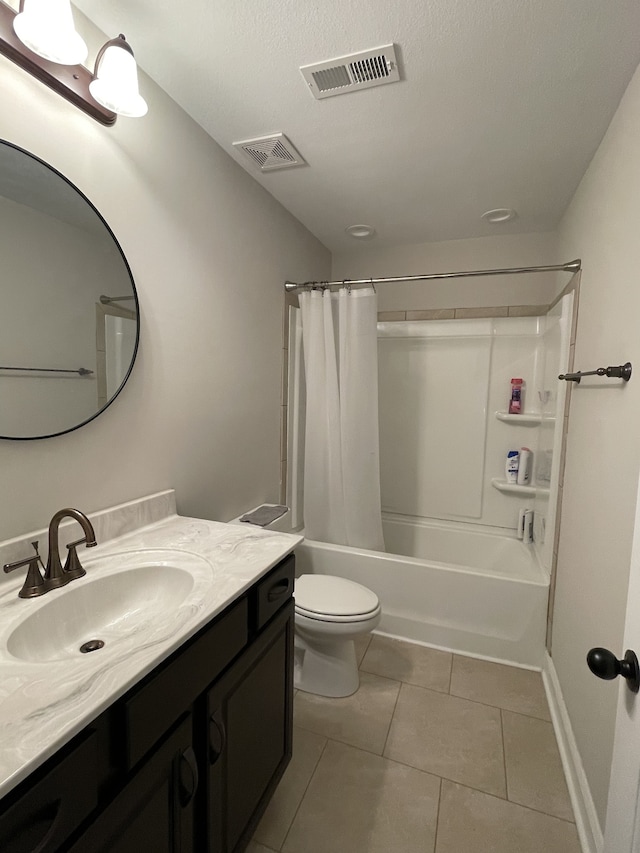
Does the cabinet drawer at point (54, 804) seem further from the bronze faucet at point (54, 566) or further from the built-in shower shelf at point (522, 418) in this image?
the built-in shower shelf at point (522, 418)

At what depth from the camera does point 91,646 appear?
0.92 m

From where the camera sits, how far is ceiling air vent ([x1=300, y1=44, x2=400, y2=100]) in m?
1.23

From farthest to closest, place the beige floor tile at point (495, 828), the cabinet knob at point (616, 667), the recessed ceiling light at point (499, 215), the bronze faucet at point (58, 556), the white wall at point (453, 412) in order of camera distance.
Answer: the white wall at point (453, 412)
the recessed ceiling light at point (499, 215)
the beige floor tile at point (495, 828)
the bronze faucet at point (58, 556)
the cabinet knob at point (616, 667)

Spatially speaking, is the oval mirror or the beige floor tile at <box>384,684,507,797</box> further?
the beige floor tile at <box>384,684,507,797</box>

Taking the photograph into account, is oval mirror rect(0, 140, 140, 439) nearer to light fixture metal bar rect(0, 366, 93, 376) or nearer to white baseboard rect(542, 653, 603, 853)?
light fixture metal bar rect(0, 366, 93, 376)

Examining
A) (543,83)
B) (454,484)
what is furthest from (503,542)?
(543,83)

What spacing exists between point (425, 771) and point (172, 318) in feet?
6.16

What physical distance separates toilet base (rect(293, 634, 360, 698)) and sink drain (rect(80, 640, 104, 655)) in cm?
107

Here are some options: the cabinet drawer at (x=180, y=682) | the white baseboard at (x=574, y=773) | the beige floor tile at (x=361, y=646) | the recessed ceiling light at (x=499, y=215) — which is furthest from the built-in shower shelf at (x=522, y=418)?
the cabinet drawer at (x=180, y=682)

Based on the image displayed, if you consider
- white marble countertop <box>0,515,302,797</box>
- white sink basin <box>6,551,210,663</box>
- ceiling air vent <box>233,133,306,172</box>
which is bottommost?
white sink basin <box>6,551,210,663</box>

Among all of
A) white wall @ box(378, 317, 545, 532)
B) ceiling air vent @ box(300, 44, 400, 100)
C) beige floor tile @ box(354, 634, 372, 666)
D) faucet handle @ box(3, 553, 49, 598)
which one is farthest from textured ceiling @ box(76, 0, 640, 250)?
beige floor tile @ box(354, 634, 372, 666)

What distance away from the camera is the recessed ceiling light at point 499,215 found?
7.28ft

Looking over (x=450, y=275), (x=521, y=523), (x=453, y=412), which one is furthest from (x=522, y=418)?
(x=450, y=275)

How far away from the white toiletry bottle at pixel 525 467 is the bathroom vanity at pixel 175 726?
186 cm
